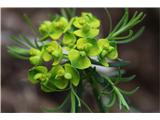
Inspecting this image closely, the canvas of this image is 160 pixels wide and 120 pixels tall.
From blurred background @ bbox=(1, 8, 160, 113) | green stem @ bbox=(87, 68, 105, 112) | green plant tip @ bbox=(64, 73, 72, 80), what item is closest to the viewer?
green plant tip @ bbox=(64, 73, 72, 80)

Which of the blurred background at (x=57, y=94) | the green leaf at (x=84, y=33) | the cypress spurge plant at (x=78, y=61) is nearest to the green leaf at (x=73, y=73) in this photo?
the cypress spurge plant at (x=78, y=61)

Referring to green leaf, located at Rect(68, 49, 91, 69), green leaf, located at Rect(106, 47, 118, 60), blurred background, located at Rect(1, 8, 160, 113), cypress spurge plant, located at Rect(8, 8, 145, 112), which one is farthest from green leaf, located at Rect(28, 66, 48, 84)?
blurred background, located at Rect(1, 8, 160, 113)

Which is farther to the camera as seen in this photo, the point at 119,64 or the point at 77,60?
the point at 119,64

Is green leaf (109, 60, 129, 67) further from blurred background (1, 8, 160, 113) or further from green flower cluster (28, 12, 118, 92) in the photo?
blurred background (1, 8, 160, 113)

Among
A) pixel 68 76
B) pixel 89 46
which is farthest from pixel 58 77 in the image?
pixel 89 46

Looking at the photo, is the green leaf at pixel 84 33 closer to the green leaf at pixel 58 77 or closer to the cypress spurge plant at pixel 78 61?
the cypress spurge plant at pixel 78 61

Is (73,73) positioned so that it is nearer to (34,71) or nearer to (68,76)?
(68,76)

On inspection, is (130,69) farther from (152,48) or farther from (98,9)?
(98,9)
